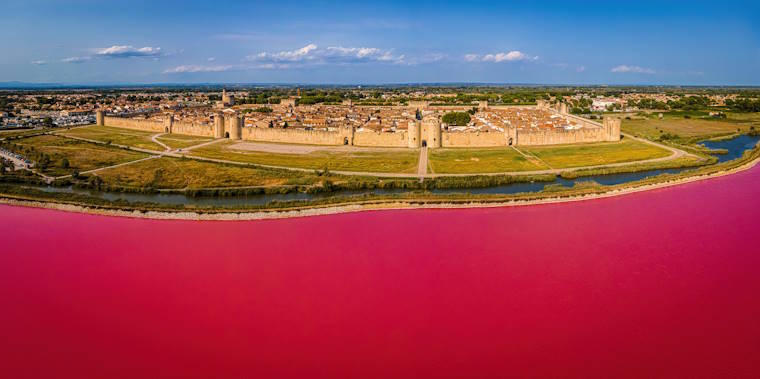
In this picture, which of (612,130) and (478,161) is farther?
(612,130)

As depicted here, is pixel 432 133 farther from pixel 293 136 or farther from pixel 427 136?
pixel 293 136

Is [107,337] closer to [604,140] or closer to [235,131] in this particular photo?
[235,131]

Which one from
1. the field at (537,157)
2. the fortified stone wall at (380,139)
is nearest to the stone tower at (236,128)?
the fortified stone wall at (380,139)

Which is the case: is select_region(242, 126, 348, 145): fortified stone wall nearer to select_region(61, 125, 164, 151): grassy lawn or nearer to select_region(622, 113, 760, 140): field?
select_region(61, 125, 164, 151): grassy lawn

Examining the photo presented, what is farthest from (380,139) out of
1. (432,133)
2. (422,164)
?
(422,164)

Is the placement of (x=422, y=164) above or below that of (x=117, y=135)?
below

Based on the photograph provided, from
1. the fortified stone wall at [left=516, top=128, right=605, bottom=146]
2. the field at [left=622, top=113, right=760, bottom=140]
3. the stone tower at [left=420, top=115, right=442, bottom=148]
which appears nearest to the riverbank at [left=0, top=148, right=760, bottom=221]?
the fortified stone wall at [left=516, top=128, right=605, bottom=146]
